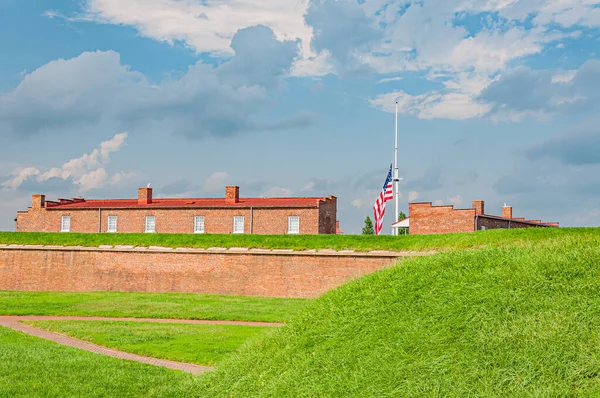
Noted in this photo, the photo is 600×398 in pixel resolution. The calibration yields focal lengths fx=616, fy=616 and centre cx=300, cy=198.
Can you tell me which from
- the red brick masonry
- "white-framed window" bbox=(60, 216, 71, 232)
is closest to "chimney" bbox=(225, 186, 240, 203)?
the red brick masonry

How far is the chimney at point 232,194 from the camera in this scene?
37.8m

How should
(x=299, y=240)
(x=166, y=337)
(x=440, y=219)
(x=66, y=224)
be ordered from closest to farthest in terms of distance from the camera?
(x=166, y=337) < (x=299, y=240) < (x=440, y=219) < (x=66, y=224)

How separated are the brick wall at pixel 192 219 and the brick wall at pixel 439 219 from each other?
19.7 feet

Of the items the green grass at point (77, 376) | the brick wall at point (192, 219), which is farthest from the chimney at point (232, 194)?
the green grass at point (77, 376)

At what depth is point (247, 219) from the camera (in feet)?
120

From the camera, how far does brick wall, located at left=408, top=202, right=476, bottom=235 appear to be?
31.9 meters

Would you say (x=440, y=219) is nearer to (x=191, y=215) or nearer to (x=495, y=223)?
(x=495, y=223)

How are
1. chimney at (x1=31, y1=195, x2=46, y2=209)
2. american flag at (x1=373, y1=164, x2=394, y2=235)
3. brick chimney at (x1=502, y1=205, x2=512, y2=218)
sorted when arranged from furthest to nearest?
brick chimney at (x1=502, y1=205, x2=512, y2=218) → chimney at (x1=31, y1=195, x2=46, y2=209) → american flag at (x1=373, y1=164, x2=394, y2=235)

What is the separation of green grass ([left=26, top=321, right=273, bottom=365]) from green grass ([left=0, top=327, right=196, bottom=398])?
1.14m

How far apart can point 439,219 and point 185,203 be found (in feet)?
52.2

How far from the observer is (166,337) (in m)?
13.8

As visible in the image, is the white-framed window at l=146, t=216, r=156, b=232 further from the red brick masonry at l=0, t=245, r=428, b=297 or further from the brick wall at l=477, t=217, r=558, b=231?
the brick wall at l=477, t=217, r=558, b=231

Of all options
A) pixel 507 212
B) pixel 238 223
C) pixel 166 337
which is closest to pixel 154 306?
pixel 166 337

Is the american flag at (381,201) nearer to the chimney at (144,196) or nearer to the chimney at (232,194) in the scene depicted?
the chimney at (232,194)
